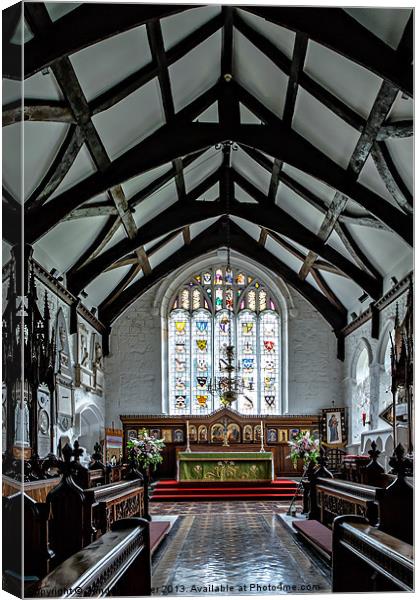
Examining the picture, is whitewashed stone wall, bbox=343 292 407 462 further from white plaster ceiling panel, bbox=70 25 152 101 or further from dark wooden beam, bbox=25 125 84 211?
white plaster ceiling panel, bbox=70 25 152 101

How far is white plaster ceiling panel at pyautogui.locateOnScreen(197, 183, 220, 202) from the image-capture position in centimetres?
1430

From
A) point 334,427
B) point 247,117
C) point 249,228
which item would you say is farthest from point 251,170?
point 334,427

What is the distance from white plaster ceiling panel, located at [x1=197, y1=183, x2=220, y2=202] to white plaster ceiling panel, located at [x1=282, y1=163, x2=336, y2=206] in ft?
7.52

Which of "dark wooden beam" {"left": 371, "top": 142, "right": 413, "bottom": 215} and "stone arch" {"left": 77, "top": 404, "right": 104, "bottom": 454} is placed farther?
"stone arch" {"left": 77, "top": 404, "right": 104, "bottom": 454}

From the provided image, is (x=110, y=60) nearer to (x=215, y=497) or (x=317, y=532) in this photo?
(x=317, y=532)

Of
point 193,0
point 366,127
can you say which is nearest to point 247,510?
point 366,127

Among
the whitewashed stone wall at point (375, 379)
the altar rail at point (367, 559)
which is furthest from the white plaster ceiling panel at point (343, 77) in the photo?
the altar rail at point (367, 559)

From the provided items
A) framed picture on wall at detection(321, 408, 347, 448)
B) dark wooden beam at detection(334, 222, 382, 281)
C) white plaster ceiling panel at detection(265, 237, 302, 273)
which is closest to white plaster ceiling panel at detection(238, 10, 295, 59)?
dark wooden beam at detection(334, 222, 382, 281)

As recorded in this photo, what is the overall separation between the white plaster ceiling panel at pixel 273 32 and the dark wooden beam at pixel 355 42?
1005 millimetres

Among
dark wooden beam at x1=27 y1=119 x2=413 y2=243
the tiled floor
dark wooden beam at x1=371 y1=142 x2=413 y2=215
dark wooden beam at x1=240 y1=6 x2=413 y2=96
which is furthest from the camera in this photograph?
dark wooden beam at x1=27 y1=119 x2=413 y2=243

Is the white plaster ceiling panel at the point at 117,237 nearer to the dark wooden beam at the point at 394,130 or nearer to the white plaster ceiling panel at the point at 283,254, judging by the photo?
the white plaster ceiling panel at the point at 283,254

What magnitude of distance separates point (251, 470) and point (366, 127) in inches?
304

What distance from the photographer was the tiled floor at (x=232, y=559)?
169 inches

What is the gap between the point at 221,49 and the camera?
899cm
